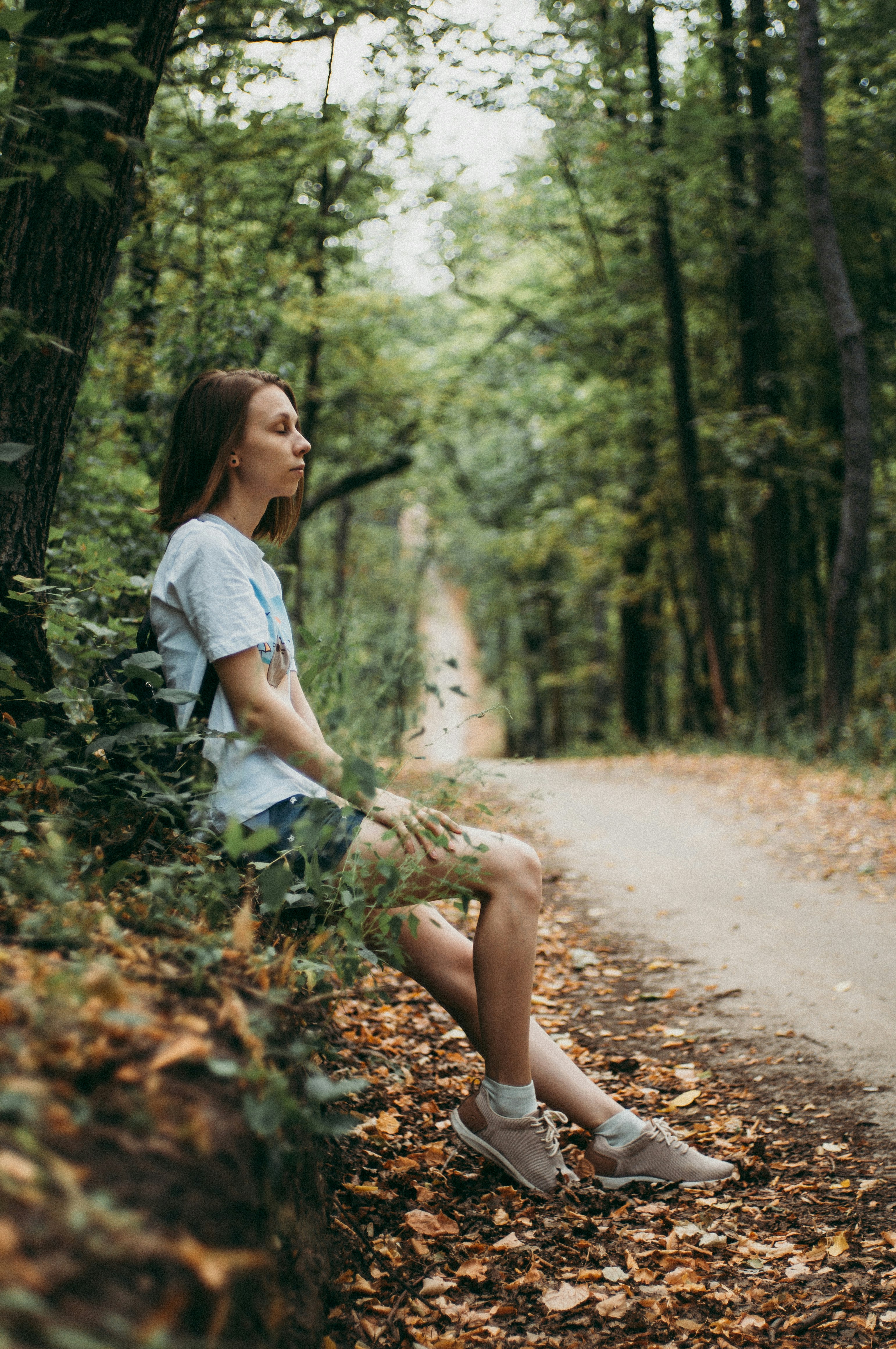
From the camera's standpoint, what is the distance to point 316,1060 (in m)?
1.95

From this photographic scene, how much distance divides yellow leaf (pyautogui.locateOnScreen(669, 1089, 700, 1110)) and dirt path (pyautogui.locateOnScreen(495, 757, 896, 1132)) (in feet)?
1.30

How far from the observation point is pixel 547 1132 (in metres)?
2.25

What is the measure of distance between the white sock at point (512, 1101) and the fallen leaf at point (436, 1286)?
1.20 feet

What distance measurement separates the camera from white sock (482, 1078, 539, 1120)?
220cm

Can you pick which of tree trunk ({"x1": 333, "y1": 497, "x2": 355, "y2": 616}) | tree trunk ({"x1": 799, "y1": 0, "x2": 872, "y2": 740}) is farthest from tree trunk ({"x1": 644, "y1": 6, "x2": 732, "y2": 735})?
tree trunk ({"x1": 333, "y1": 497, "x2": 355, "y2": 616})

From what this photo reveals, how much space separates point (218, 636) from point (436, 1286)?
145 centimetres

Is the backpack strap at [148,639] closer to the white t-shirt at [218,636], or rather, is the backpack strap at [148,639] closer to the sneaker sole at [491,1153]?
the white t-shirt at [218,636]

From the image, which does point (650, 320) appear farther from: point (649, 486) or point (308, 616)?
point (308, 616)

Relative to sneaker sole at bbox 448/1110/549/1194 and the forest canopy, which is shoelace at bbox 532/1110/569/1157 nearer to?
sneaker sole at bbox 448/1110/549/1194

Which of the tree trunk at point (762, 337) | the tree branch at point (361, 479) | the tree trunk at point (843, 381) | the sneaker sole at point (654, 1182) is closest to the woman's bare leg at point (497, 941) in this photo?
the sneaker sole at point (654, 1182)

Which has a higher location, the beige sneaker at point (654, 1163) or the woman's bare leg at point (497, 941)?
the woman's bare leg at point (497, 941)

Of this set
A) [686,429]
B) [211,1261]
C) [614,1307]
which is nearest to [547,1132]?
[614,1307]

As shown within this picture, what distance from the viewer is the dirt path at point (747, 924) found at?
311cm

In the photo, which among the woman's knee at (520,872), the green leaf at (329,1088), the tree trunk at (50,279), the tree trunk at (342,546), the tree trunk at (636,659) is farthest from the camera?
the tree trunk at (342,546)
